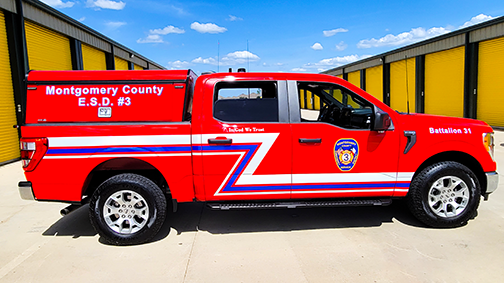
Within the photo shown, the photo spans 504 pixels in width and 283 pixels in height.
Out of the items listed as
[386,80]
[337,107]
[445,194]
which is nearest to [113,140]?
[337,107]

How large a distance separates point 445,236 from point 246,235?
2.32m

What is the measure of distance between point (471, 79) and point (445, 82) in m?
2.15

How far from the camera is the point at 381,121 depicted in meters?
3.77

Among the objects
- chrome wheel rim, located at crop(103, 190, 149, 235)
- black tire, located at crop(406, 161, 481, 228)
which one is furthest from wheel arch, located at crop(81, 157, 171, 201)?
black tire, located at crop(406, 161, 481, 228)

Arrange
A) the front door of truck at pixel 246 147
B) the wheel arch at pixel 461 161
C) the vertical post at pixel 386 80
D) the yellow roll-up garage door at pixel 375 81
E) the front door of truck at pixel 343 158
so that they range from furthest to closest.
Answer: the yellow roll-up garage door at pixel 375 81 < the vertical post at pixel 386 80 < the wheel arch at pixel 461 161 < the front door of truck at pixel 343 158 < the front door of truck at pixel 246 147

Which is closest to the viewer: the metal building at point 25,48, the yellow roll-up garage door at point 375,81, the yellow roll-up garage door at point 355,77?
the metal building at point 25,48

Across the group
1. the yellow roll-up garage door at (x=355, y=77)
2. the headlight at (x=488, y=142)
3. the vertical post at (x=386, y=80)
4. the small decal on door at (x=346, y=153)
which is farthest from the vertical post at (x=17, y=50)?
the yellow roll-up garage door at (x=355, y=77)

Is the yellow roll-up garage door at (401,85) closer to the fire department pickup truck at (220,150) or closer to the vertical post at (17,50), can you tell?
the fire department pickup truck at (220,150)

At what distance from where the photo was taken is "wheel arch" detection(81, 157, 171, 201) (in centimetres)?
381

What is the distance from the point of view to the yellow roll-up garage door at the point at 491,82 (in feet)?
46.3

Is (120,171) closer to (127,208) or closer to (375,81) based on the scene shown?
(127,208)

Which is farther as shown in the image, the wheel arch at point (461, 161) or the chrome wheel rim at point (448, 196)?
the wheel arch at point (461, 161)

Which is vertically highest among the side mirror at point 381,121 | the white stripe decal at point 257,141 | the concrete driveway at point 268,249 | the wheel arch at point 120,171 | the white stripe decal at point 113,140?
the side mirror at point 381,121

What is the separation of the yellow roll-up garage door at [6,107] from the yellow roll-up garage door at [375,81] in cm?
2226
